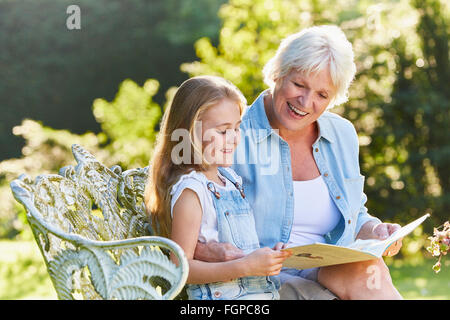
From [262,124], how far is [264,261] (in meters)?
0.94

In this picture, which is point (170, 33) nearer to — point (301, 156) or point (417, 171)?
point (417, 171)

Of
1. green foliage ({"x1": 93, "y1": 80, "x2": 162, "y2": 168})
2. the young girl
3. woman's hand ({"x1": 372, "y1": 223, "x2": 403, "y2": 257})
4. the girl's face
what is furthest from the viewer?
green foliage ({"x1": 93, "y1": 80, "x2": 162, "y2": 168})

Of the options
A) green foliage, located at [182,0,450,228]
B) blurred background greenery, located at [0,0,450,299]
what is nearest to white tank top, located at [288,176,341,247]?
blurred background greenery, located at [0,0,450,299]

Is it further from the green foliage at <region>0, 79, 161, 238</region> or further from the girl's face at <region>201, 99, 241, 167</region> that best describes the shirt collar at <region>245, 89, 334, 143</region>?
the green foliage at <region>0, 79, 161, 238</region>

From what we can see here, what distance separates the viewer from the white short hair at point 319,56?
260 cm

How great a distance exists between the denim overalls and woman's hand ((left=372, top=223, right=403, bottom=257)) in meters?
0.50

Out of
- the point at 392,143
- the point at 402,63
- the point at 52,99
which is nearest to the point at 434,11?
the point at 402,63

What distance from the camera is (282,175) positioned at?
2.67 meters

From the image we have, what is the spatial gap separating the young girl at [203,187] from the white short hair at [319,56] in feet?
1.46

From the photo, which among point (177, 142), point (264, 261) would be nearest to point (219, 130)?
point (177, 142)

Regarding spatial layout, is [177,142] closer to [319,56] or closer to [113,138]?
[319,56]

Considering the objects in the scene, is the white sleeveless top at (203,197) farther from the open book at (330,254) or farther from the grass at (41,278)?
the grass at (41,278)

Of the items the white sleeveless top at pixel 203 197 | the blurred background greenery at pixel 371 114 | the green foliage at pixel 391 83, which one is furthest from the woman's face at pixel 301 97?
the green foliage at pixel 391 83

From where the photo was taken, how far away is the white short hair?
102 inches
